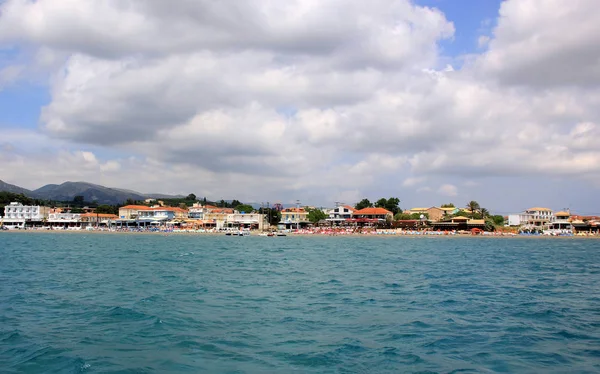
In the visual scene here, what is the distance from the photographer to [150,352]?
11.1 metres

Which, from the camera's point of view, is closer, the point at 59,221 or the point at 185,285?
the point at 185,285

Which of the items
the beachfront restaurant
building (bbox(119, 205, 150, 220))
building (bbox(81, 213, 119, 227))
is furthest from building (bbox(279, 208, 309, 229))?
building (bbox(81, 213, 119, 227))

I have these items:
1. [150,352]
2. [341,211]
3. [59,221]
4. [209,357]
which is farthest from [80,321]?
[59,221]

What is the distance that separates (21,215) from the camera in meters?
119

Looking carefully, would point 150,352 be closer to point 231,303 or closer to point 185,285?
point 231,303

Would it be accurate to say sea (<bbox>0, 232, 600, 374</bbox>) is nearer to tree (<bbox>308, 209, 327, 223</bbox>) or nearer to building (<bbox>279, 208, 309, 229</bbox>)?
building (<bbox>279, 208, 309, 229</bbox>)

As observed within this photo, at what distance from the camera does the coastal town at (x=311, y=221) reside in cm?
10288

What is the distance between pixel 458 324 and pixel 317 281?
35.5 ft

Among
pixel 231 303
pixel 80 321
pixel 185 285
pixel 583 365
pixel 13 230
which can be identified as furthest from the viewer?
pixel 13 230

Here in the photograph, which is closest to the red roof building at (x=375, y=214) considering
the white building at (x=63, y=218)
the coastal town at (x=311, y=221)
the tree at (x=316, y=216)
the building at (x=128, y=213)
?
the coastal town at (x=311, y=221)

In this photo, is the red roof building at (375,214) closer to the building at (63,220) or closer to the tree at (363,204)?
the tree at (363,204)

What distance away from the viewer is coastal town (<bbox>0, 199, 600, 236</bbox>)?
10288 cm

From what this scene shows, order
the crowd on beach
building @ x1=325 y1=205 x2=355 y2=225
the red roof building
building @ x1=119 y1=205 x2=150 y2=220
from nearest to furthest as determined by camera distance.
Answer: the crowd on beach
the red roof building
building @ x1=325 y1=205 x2=355 y2=225
building @ x1=119 y1=205 x2=150 y2=220

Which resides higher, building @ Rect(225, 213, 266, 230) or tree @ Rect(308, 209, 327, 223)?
tree @ Rect(308, 209, 327, 223)
